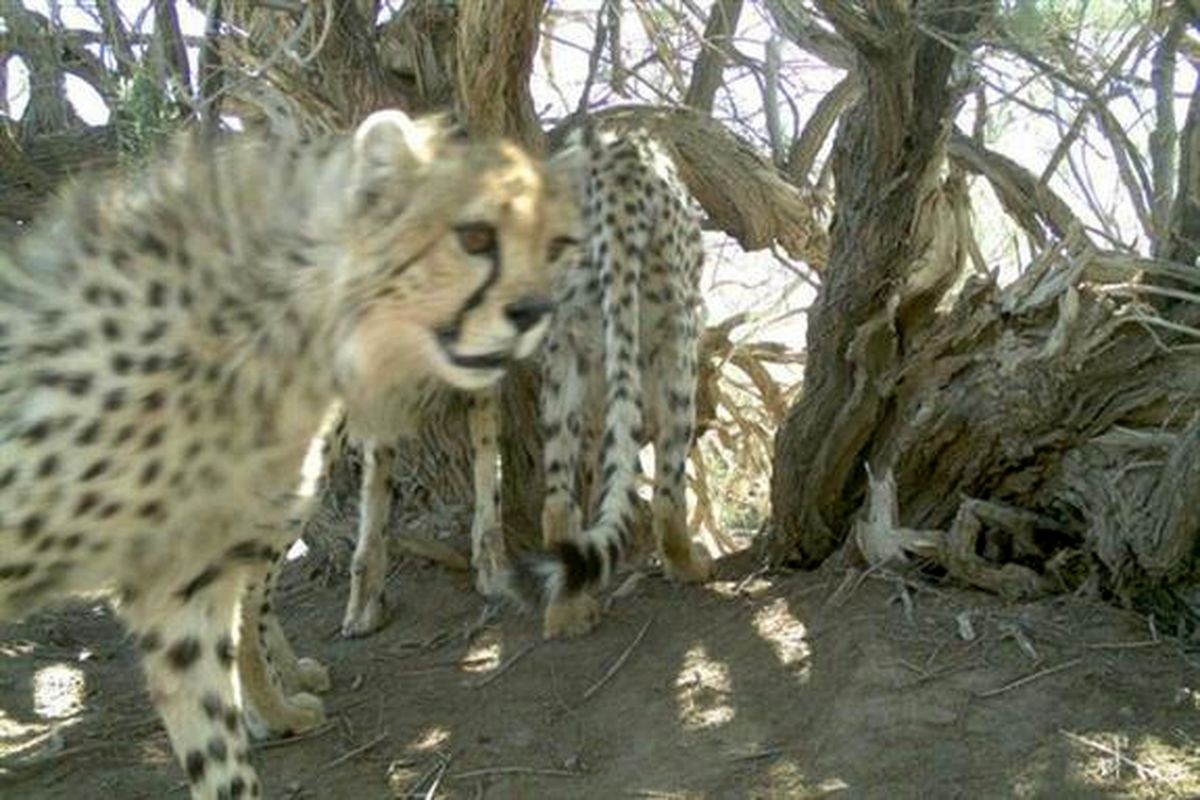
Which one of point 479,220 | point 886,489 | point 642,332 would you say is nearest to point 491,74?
point 642,332

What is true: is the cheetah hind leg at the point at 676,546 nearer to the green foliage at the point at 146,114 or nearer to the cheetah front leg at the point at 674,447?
the cheetah front leg at the point at 674,447

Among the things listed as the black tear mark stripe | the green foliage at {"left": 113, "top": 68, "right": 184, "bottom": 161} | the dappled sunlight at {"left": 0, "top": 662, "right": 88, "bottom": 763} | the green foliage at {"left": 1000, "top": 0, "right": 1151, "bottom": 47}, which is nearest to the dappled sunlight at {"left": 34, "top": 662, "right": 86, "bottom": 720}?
the dappled sunlight at {"left": 0, "top": 662, "right": 88, "bottom": 763}

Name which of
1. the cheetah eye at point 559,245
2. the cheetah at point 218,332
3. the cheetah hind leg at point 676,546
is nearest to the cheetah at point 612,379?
the cheetah hind leg at point 676,546

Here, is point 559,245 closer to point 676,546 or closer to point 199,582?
point 199,582

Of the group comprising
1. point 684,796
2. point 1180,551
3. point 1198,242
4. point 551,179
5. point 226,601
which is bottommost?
point 684,796

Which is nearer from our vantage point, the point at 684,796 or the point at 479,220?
the point at 479,220

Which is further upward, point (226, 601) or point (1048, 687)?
point (226, 601)

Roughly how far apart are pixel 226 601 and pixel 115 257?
62 cm

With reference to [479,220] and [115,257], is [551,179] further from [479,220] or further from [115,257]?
[115,257]

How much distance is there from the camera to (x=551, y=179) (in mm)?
2625

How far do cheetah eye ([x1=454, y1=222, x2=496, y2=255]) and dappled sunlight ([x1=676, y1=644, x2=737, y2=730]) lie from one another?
133 cm

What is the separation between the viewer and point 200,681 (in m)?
2.62

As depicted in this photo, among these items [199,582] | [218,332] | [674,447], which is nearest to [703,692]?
[674,447]

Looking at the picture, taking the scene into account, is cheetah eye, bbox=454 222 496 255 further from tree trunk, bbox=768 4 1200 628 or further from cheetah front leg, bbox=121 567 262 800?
tree trunk, bbox=768 4 1200 628
